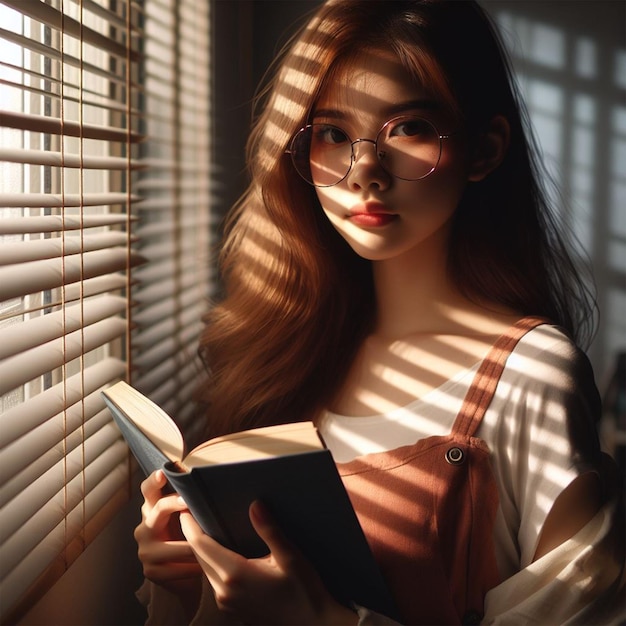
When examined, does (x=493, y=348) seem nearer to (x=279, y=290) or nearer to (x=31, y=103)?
(x=279, y=290)

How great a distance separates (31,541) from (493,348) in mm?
706

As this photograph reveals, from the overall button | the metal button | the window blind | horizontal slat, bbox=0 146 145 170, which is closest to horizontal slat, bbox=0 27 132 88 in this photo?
the window blind

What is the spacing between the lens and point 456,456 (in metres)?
1.08

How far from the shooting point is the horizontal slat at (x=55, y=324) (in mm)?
997

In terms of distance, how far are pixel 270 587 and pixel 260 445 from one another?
0.23 m

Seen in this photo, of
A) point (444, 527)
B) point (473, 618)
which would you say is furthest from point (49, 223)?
point (473, 618)

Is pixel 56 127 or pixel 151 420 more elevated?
pixel 56 127

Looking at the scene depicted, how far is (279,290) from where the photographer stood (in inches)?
54.3

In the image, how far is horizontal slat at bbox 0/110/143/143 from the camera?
3.14 feet

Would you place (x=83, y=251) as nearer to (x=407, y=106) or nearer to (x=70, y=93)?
(x=70, y=93)

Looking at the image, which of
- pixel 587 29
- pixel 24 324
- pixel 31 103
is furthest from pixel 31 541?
pixel 587 29

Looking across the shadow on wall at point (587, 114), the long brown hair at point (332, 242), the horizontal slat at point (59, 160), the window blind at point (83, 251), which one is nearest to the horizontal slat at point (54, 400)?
the window blind at point (83, 251)

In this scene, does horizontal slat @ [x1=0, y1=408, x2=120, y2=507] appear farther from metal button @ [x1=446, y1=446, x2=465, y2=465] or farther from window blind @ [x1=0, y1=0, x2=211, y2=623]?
metal button @ [x1=446, y1=446, x2=465, y2=465]

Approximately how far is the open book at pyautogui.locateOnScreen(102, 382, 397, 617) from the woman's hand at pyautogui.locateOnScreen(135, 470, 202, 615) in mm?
61
